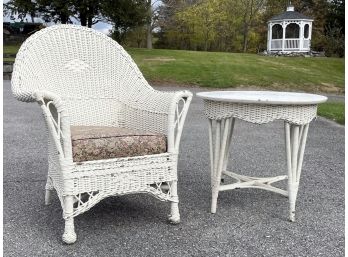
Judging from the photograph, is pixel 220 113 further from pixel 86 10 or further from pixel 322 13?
pixel 322 13

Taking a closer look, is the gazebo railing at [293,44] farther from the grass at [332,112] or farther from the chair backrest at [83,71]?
the chair backrest at [83,71]

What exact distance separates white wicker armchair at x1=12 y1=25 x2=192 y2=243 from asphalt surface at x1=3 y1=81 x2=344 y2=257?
127mm

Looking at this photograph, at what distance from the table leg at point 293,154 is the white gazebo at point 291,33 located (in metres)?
17.1

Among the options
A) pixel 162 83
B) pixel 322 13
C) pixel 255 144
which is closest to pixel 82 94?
pixel 255 144

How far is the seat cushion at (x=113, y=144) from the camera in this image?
7.42ft

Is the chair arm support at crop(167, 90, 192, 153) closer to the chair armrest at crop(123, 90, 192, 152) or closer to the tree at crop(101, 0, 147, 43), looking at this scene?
the chair armrest at crop(123, 90, 192, 152)

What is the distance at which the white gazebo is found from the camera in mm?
18828

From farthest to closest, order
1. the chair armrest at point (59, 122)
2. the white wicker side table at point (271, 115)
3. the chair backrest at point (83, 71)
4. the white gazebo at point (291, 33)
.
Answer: the white gazebo at point (291, 33), the chair backrest at point (83, 71), the white wicker side table at point (271, 115), the chair armrest at point (59, 122)

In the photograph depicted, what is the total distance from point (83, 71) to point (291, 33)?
17877 millimetres

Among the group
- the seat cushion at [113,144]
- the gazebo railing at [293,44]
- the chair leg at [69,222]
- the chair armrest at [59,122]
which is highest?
the gazebo railing at [293,44]

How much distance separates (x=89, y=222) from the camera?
8.34 feet

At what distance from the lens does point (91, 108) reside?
3.02m

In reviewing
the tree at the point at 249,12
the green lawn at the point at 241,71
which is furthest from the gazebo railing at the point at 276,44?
the tree at the point at 249,12

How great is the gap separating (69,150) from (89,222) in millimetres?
542
